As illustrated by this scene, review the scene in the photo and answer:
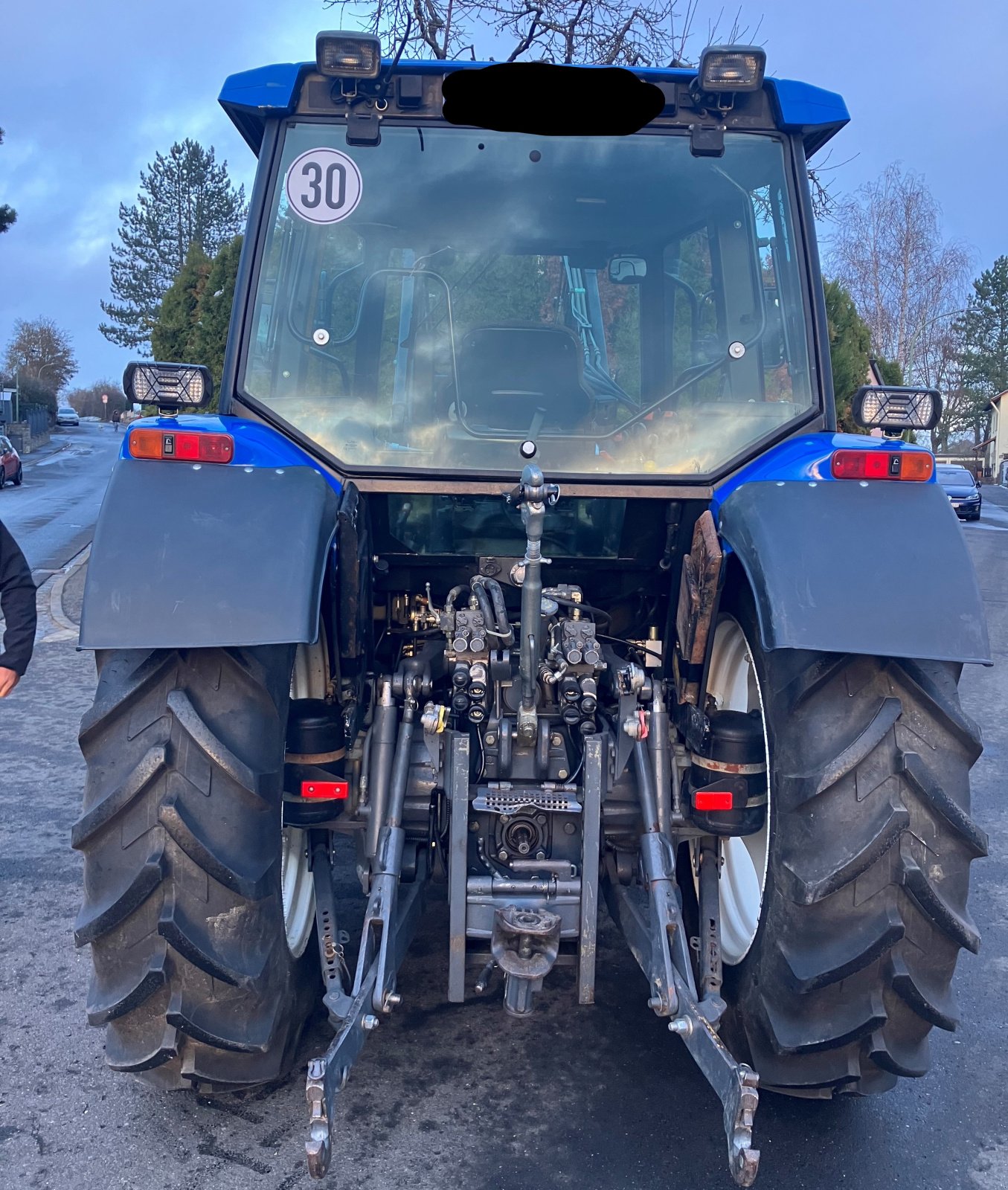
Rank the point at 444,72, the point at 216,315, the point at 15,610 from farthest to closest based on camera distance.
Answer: the point at 216,315 < the point at 15,610 < the point at 444,72

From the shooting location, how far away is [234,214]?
5694 centimetres

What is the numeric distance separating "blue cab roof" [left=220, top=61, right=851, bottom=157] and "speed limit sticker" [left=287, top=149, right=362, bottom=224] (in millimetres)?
166

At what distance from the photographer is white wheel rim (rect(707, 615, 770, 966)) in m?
2.89

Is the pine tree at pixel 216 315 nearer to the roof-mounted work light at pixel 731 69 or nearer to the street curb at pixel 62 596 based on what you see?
the street curb at pixel 62 596

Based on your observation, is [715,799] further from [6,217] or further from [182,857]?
[6,217]

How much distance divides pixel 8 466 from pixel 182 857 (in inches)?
1175

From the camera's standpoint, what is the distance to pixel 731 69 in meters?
3.15

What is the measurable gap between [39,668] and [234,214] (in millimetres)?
54221

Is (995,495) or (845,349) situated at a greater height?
(845,349)

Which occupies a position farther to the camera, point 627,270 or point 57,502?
point 57,502

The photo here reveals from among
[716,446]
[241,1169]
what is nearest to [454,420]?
[716,446]

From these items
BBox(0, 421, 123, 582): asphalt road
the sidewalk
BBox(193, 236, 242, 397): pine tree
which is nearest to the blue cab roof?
BBox(0, 421, 123, 582): asphalt road

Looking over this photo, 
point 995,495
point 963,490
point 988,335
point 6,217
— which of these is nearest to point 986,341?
point 988,335

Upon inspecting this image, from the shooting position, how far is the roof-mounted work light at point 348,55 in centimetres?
307
